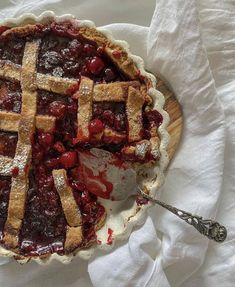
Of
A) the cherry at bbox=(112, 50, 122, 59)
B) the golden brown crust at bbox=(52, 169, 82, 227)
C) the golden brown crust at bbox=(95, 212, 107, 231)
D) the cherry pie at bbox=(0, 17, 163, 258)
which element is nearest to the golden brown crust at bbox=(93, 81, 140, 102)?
the cherry pie at bbox=(0, 17, 163, 258)

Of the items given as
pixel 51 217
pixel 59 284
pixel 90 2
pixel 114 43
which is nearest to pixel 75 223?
pixel 51 217

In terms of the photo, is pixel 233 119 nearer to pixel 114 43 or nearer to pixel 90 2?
pixel 114 43

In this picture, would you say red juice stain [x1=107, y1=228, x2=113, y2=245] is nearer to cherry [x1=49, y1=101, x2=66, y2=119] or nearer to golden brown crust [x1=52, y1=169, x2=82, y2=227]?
golden brown crust [x1=52, y1=169, x2=82, y2=227]

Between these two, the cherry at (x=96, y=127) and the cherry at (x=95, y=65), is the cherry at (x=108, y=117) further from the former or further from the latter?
the cherry at (x=95, y=65)

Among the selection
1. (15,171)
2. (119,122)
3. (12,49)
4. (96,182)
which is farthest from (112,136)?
(12,49)

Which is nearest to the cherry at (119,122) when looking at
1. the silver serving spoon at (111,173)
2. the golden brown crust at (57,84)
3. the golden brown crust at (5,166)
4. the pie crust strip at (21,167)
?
the silver serving spoon at (111,173)
